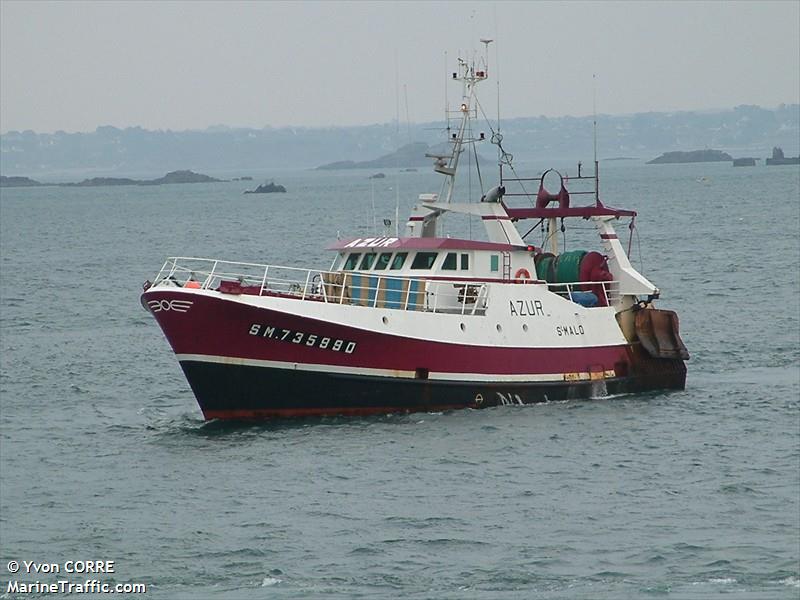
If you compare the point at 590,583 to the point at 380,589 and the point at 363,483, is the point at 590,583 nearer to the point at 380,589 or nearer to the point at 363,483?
the point at 380,589

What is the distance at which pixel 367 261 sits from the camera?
38156 millimetres

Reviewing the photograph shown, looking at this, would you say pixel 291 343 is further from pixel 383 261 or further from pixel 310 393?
pixel 383 261

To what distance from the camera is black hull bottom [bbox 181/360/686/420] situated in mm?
34688

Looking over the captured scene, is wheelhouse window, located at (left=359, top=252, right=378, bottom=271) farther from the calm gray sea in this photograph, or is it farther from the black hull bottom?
the calm gray sea

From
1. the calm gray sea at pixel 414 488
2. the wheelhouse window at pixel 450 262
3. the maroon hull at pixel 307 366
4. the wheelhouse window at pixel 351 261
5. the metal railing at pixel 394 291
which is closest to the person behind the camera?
the calm gray sea at pixel 414 488

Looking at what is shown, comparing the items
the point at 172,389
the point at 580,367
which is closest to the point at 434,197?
the point at 580,367

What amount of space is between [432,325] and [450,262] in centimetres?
269

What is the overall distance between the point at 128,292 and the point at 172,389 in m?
31.1

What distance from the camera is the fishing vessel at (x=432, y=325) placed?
34.4 meters

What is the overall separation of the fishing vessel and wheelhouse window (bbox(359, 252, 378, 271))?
0.03m

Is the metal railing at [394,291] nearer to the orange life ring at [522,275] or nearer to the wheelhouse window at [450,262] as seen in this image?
the wheelhouse window at [450,262]

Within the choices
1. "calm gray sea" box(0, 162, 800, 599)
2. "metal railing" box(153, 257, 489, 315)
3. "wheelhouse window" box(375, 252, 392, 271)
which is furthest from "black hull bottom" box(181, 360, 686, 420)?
"wheelhouse window" box(375, 252, 392, 271)

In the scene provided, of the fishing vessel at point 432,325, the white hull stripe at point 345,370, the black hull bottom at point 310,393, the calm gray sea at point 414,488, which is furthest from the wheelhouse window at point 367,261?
the calm gray sea at point 414,488

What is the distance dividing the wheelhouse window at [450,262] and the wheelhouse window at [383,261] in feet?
4.44
